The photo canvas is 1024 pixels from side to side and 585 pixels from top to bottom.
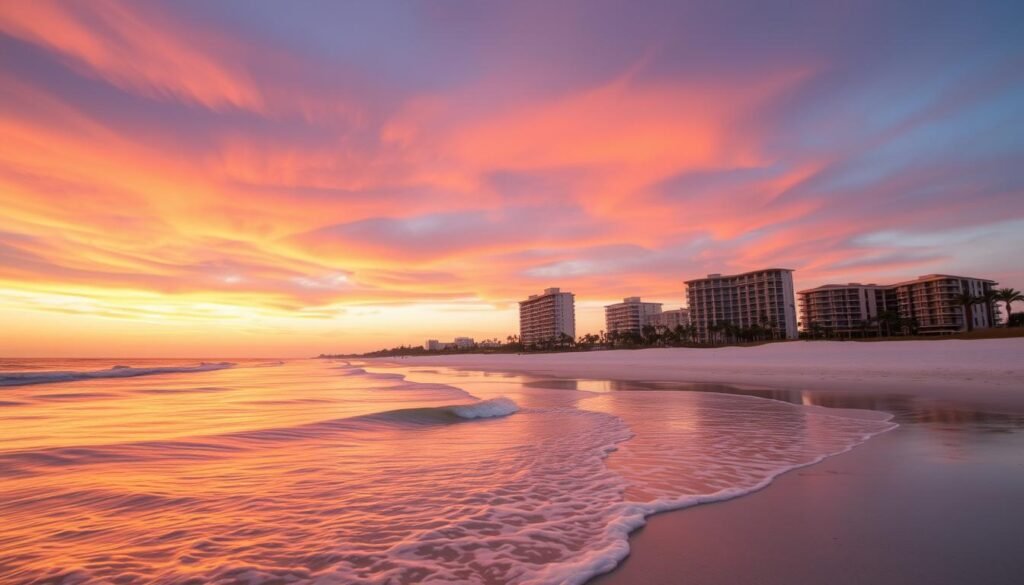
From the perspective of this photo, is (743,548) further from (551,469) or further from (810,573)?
(551,469)

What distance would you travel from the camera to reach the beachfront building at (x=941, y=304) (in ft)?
422

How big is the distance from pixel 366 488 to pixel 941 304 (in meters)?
171

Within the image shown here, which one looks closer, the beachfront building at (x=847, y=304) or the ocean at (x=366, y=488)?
the ocean at (x=366, y=488)

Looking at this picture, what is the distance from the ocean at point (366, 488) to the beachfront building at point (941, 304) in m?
150

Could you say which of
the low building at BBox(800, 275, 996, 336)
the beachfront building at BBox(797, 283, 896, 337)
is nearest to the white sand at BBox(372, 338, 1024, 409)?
the low building at BBox(800, 275, 996, 336)

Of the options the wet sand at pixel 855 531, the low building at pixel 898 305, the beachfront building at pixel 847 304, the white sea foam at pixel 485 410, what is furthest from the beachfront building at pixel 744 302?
the wet sand at pixel 855 531

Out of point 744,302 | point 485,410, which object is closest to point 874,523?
point 485,410

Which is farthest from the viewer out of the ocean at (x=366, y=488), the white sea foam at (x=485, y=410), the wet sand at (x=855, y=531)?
the white sea foam at (x=485, y=410)

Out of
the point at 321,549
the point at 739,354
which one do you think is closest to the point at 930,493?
the point at 321,549

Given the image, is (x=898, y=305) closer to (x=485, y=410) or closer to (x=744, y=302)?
(x=744, y=302)

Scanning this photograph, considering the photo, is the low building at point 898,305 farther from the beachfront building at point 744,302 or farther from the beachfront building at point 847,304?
the beachfront building at point 744,302

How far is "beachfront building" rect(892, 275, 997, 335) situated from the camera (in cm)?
12875

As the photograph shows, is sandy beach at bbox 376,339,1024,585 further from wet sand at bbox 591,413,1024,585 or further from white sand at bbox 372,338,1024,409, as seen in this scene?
white sand at bbox 372,338,1024,409

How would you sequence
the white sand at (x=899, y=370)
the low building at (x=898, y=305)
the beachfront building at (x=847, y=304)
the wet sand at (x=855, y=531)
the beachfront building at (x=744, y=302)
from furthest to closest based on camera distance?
1. the beachfront building at (x=847, y=304)
2. the beachfront building at (x=744, y=302)
3. the low building at (x=898, y=305)
4. the white sand at (x=899, y=370)
5. the wet sand at (x=855, y=531)
